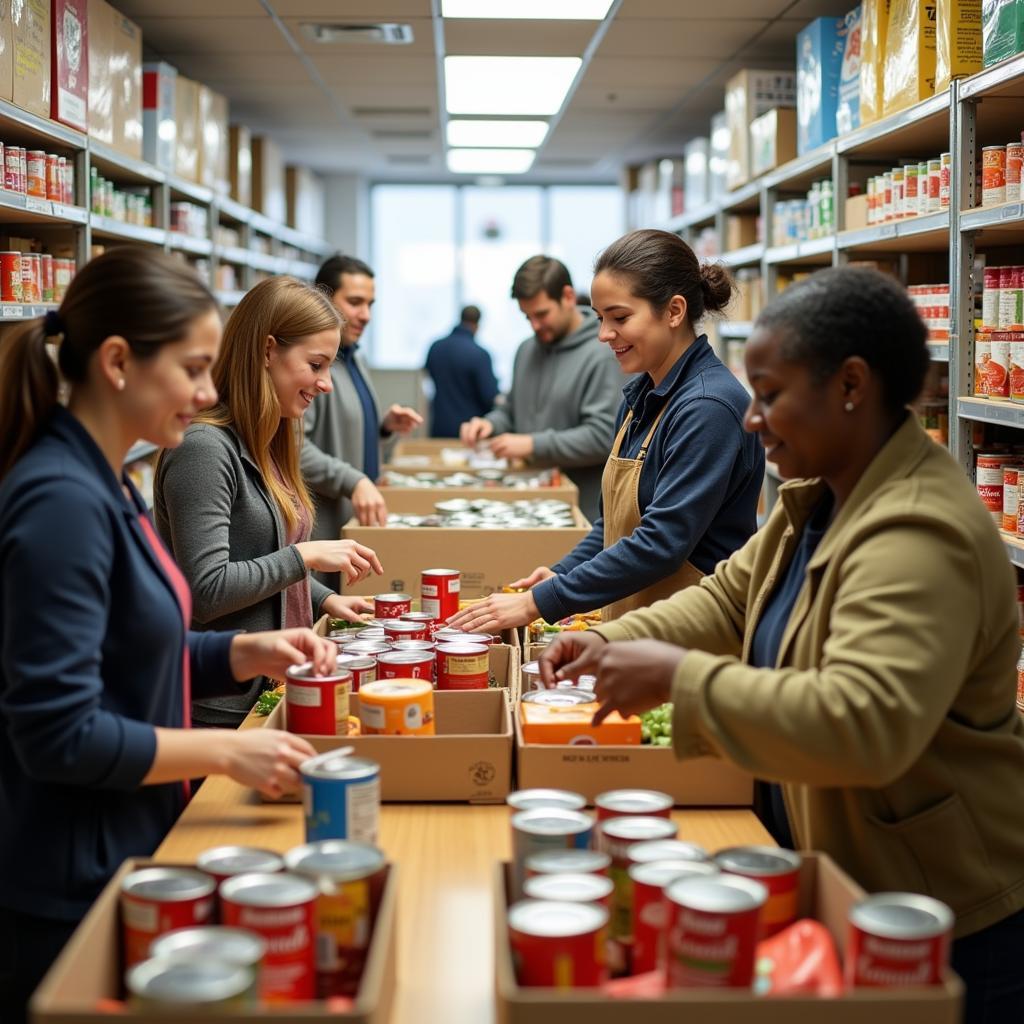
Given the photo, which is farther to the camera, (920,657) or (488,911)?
(488,911)

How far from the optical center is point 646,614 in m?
2.24

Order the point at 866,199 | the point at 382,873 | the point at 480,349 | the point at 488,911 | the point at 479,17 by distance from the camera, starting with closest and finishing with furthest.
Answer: the point at 382,873 < the point at 488,911 < the point at 866,199 < the point at 479,17 < the point at 480,349

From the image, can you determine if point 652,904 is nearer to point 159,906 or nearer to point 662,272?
point 159,906

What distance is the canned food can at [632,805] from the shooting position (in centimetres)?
155

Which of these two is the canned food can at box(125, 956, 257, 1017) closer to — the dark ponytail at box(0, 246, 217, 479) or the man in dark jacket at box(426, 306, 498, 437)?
the dark ponytail at box(0, 246, 217, 479)

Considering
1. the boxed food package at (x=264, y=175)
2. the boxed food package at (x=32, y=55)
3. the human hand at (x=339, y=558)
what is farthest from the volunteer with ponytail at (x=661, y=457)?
the boxed food package at (x=264, y=175)

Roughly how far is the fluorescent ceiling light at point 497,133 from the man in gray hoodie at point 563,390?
3.83 meters

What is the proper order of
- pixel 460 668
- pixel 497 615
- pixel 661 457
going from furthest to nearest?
pixel 661 457 → pixel 497 615 → pixel 460 668

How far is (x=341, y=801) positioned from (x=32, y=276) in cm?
333

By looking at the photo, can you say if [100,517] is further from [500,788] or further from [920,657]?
[920,657]

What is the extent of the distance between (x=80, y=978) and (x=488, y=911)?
0.59 metres

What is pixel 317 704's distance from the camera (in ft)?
6.65

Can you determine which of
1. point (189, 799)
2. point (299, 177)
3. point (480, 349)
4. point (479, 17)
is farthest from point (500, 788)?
point (299, 177)

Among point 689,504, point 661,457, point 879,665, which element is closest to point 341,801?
point 879,665
